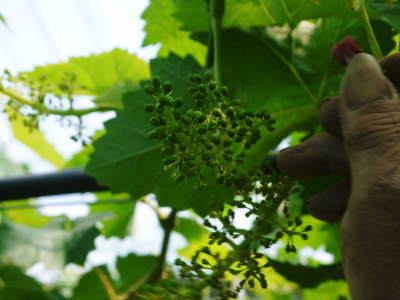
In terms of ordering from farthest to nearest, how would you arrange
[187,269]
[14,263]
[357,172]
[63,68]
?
[63,68]
[14,263]
[187,269]
[357,172]

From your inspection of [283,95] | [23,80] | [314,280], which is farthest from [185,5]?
[314,280]

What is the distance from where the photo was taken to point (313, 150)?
0.69m

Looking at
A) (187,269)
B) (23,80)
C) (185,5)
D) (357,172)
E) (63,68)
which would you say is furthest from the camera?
(63,68)

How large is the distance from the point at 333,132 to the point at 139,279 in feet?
2.60

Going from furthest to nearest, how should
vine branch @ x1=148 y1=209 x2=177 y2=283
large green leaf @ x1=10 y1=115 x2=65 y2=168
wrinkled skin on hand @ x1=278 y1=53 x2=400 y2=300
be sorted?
large green leaf @ x1=10 y1=115 x2=65 y2=168 → vine branch @ x1=148 y1=209 x2=177 y2=283 → wrinkled skin on hand @ x1=278 y1=53 x2=400 y2=300

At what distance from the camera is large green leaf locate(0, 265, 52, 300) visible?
1.14 metres

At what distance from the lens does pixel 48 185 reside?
1216mm

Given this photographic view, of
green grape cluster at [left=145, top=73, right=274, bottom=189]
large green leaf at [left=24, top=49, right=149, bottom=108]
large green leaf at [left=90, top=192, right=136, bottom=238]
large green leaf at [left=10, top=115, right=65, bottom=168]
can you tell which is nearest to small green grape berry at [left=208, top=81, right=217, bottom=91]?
green grape cluster at [left=145, top=73, right=274, bottom=189]

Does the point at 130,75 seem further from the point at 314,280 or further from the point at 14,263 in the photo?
the point at 314,280

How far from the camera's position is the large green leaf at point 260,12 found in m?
0.81

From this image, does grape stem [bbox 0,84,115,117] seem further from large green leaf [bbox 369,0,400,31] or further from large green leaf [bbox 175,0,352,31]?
large green leaf [bbox 369,0,400,31]

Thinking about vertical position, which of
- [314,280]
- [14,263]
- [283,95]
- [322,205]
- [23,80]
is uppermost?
[23,80]

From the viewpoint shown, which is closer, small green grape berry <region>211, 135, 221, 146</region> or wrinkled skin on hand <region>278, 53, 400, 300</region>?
wrinkled skin on hand <region>278, 53, 400, 300</region>

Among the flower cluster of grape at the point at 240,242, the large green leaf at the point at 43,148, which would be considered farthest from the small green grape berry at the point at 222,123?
the large green leaf at the point at 43,148
